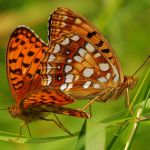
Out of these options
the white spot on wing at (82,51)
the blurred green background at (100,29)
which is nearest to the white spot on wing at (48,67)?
the white spot on wing at (82,51)

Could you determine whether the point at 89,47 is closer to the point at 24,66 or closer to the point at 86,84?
the point at 86,84

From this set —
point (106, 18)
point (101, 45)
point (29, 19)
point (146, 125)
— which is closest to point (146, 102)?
point (146, 125)

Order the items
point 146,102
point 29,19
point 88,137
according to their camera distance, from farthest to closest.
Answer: point 29,19
point 146,102
point 88,137

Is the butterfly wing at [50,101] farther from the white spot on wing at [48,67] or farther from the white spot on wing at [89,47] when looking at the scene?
the white spot on wing at [89,47]

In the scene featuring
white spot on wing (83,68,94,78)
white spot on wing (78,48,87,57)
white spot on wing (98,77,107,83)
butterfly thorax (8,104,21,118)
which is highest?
white spot on wing (78,48,87,57)

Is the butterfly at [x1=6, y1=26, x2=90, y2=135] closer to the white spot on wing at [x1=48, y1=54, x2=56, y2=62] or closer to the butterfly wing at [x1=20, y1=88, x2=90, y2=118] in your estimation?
the white spot on wing at [x1=48, y1=54, x2=56, y2=62]

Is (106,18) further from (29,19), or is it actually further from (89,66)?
(29,19)

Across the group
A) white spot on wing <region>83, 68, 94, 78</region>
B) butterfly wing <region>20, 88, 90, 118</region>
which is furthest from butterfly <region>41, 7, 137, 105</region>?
butterfly wing <region>20, 88, 90, 118</region>
